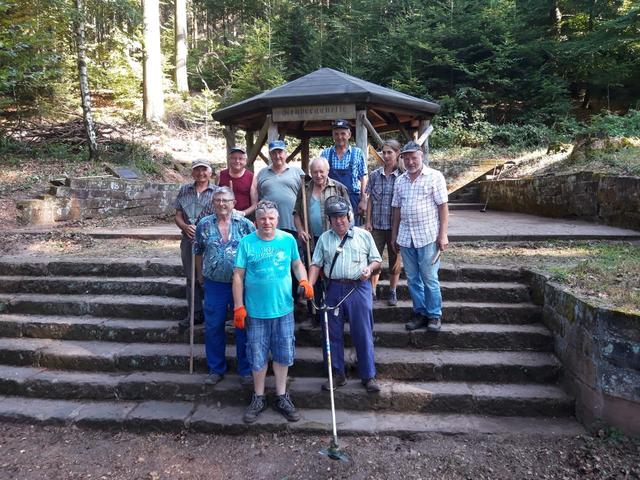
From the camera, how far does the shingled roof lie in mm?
5219

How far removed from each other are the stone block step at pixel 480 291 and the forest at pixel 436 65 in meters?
9.94

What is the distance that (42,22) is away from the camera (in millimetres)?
10641

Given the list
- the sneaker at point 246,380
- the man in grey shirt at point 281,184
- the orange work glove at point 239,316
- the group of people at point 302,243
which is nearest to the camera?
the orange work glove at point 239,316

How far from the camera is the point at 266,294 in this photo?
3410 millimetres

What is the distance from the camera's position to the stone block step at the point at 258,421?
136 inches

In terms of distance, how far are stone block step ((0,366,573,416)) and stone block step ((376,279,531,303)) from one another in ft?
3.59

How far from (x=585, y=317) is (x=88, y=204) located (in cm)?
975

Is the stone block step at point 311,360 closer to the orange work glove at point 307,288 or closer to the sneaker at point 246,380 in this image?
the sneaker at point 246,380

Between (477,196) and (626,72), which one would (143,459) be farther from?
(626,72)

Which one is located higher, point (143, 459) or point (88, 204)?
point (88, 204)

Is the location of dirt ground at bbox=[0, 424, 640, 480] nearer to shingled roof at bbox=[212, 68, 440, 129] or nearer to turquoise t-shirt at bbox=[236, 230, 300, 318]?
turquoise t-shirt at bbox=[236, 230, 300, 318]

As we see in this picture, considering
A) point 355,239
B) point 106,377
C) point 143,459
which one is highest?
point 355,239

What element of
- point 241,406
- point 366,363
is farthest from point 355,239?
point 241,406

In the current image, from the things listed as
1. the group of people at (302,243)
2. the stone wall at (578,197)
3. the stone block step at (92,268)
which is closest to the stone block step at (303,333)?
the group of people at (302,243)
